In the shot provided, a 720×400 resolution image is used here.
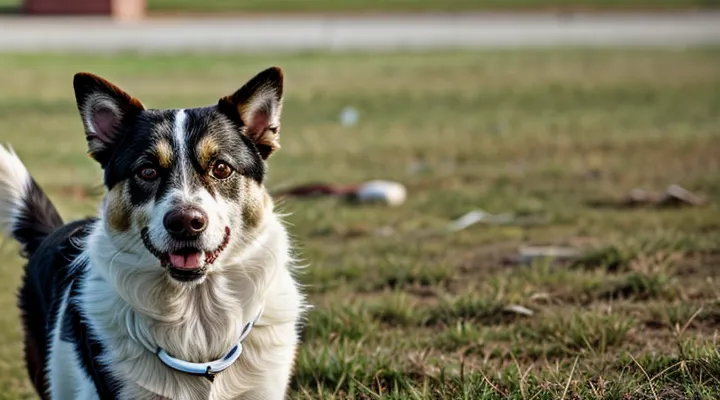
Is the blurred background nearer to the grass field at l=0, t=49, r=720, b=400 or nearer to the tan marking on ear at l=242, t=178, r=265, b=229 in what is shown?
the grass field at l=0, t=49, r=720, b=400

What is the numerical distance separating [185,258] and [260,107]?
759 millimetres

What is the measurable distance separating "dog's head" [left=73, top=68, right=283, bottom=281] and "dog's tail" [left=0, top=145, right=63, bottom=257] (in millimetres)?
807

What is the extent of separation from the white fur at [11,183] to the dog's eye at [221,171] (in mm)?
1312

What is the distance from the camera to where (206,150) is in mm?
4039

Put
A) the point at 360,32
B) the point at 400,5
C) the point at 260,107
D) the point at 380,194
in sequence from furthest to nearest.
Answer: the point at 400,5 < the point at 360,32 < the point at 380,194 < the point at 260,107

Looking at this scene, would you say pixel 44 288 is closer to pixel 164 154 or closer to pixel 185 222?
pixel 164 154

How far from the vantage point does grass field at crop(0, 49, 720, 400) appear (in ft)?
15.7

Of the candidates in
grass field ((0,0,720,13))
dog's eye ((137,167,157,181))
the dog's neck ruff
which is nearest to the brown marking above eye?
dog's eye ((137,167,157,181))

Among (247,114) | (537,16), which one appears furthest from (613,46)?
(247,114)

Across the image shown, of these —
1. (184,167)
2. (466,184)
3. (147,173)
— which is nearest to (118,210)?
(147,173)

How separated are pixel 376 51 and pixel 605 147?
10.7 metres

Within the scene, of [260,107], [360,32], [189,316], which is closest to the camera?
[189,316]

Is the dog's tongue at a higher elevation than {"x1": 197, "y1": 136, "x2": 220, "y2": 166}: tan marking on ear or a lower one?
lower

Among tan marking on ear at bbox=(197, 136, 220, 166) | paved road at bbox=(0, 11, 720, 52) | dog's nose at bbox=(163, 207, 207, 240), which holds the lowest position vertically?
paved road at bbox=(0, 11, 720, 52)
